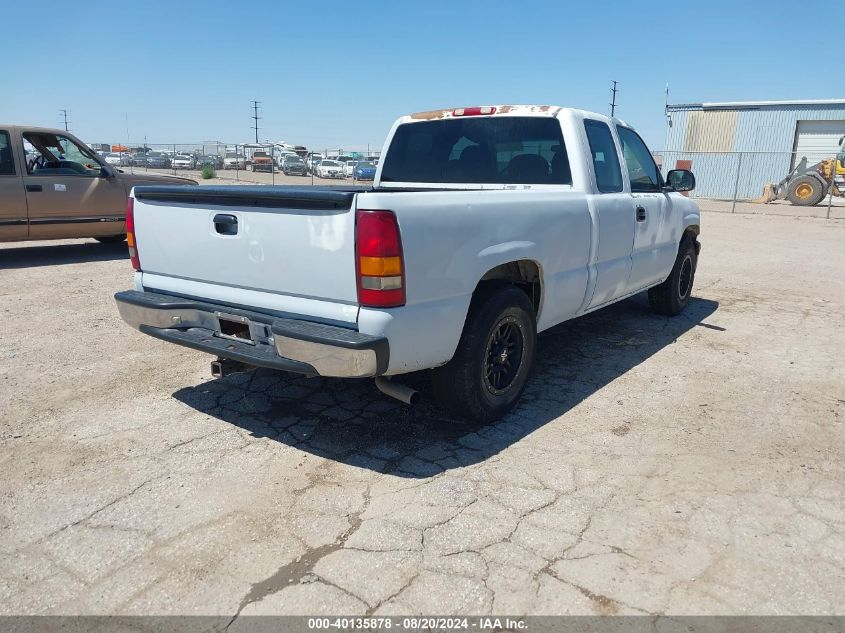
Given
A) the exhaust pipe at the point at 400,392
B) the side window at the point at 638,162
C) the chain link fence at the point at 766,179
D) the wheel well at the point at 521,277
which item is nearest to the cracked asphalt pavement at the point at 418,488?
the exhaust pipe at the point at 400,392

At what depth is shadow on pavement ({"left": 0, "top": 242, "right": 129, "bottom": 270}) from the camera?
9.31 metres

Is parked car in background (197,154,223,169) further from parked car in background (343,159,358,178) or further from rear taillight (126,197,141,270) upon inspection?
rear taillight (126,197,141,270)

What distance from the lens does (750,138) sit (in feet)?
110

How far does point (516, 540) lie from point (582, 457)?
931 mm

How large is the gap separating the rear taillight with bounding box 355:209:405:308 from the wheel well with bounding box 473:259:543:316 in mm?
814

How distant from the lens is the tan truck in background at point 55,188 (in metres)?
8.60

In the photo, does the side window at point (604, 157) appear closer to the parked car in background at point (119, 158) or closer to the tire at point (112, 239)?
the tire at point (112, 239)

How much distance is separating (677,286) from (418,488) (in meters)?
4.57

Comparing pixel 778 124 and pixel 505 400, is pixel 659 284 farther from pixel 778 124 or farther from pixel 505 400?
pixel 778 124

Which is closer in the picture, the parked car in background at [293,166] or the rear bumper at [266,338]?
the rear bumper at [266,338]

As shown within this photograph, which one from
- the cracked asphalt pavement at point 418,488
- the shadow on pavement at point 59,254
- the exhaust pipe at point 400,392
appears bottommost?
the cracked asphalt pavement at point 418,488

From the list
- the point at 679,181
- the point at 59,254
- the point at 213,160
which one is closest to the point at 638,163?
the point at 679,181

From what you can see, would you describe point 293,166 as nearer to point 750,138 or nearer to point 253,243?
point 750,138

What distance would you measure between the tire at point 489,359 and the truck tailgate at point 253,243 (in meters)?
0.79
